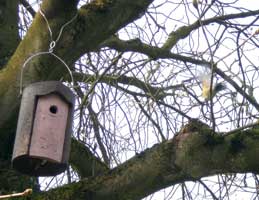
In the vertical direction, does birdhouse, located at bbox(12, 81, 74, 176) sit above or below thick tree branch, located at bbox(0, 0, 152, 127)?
below

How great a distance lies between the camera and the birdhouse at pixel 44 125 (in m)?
2.53

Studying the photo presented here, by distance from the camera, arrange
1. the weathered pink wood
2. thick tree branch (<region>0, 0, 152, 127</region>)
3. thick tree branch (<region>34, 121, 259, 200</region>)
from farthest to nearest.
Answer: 1. thick tree branch (<region>0, 0, 152, 127</region>)
2. thick tree branch (<region>34, 121, 259, 200</region>)
3. the weathered pink wood

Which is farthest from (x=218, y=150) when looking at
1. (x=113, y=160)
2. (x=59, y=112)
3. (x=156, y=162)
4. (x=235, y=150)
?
(x=113, y=160)

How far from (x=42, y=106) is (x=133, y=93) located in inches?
70.5

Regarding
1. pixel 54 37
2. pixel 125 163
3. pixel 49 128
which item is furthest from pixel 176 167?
pixel 54 37

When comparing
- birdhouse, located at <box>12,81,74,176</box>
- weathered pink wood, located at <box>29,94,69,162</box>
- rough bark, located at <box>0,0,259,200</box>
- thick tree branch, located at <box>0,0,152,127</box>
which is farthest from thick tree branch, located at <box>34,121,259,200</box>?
thick tree branch, located at <box>0,0,152,127</box>

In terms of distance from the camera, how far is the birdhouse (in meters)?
2.53

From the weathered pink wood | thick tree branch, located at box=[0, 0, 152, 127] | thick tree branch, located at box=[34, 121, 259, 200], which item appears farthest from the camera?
thick tree branch, located at box=[0, 0, 152, 127]

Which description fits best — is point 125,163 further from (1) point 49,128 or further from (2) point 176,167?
(1) point 49,128

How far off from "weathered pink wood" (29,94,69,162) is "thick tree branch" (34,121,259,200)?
331 mm

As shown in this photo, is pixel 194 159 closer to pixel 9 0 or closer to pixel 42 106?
pixel 42 106

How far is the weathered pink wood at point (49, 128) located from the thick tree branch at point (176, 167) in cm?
33

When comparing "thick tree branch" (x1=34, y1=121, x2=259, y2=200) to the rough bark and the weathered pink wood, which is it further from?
the weathered pink wood

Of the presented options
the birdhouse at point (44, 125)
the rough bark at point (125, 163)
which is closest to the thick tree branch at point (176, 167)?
the rough bark at point (125, 163)
